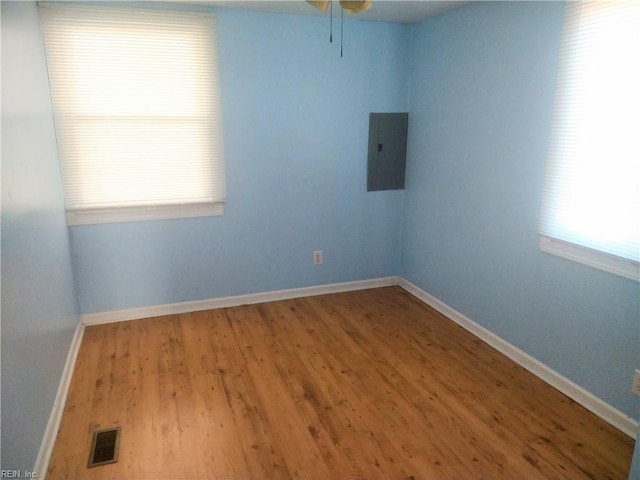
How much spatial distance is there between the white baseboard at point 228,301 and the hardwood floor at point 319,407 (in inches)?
3.9

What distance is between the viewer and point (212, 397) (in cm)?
241

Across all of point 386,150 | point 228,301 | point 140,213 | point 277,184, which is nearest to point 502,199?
point 386,150

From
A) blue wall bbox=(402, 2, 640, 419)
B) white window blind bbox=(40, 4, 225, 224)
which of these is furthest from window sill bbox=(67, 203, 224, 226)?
blue wall bbox=(402, 2, 640, 419)

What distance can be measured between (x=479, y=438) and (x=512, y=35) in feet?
7.51

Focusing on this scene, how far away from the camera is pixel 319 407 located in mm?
2324

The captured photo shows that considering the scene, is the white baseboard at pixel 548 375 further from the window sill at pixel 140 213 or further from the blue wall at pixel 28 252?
the blue wall at pixel 28 252

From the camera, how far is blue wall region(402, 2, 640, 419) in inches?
88.5

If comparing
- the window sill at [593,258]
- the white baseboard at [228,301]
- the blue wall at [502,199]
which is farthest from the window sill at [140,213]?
the window sill at [593,258]

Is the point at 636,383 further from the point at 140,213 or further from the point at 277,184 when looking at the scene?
the point at 140,213

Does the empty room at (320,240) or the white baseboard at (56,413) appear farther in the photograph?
the empty room at (320,240)

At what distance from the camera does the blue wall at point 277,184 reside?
3199mm

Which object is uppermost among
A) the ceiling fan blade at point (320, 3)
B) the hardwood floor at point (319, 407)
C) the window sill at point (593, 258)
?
the ceiling fan blade at point (320, 3)

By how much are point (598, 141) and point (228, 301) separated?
9.11 ft

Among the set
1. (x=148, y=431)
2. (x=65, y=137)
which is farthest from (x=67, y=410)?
(x=65, y=137)
